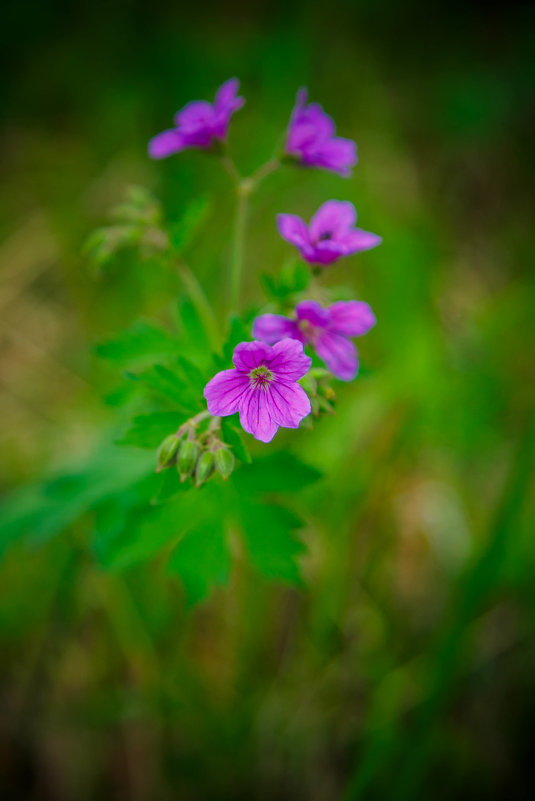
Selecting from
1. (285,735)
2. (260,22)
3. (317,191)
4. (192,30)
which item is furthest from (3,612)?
(260,22)

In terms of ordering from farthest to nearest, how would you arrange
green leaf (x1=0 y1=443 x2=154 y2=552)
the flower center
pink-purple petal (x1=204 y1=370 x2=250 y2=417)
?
green leaf (x1=0 y1=443 x2=154 y2=552) → the flower center → pink-purple petal (x1=204 y1=370 x2=250 y2=417)

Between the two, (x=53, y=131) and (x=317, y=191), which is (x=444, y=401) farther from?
(x=53, y=131)

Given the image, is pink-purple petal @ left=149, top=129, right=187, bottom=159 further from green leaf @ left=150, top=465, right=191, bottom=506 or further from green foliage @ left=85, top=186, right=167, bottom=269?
green leaf @ left=150, top=465, right=191, bottom=506

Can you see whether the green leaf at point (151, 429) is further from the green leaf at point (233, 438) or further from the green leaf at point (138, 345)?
the green leaf at point (138, 345)

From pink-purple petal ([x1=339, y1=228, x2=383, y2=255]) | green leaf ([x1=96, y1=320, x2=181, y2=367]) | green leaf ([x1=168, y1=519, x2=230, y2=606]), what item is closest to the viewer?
green leaf ([x1=168, y1=519, x2=230, y2=606])

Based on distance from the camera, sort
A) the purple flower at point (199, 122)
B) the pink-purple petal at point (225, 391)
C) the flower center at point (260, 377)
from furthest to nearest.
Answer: the purple flower at point (199, 122) → the flower center at point (260, 377) → the pink-purple petal at point (225, 391)

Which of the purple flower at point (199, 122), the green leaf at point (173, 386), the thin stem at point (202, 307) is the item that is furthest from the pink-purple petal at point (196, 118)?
the green leaf at point (173, 386)

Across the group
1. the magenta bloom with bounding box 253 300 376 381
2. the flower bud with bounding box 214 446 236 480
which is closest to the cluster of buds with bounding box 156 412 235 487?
the flower bud with bounding box 214 446 236 480
